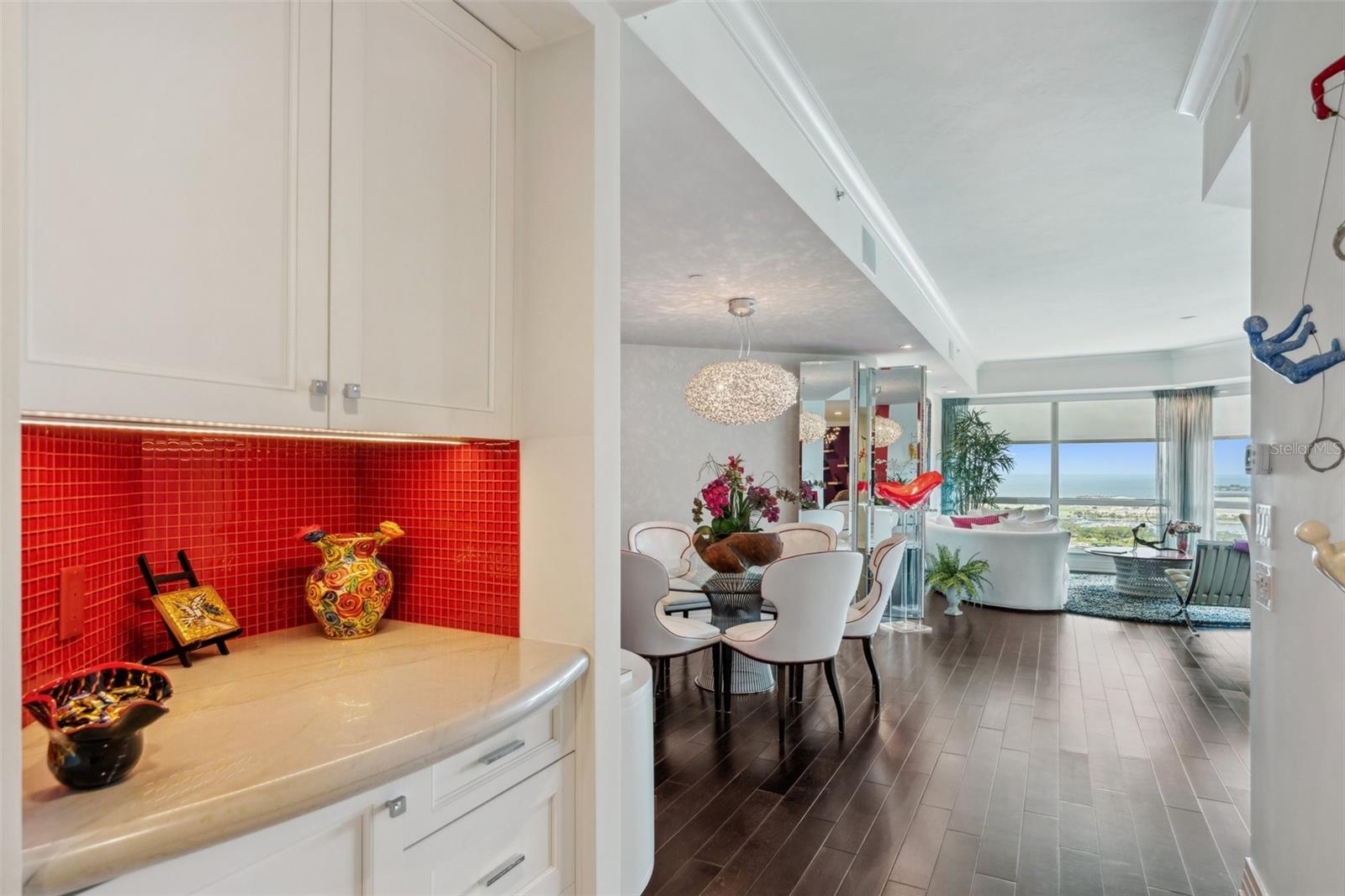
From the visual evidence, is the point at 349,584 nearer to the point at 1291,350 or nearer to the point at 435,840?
the point at 435,840

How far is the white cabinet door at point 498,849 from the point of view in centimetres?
110

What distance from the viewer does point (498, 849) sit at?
52.5 inches

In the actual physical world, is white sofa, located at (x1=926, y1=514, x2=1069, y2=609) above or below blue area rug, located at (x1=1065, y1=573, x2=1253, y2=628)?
above

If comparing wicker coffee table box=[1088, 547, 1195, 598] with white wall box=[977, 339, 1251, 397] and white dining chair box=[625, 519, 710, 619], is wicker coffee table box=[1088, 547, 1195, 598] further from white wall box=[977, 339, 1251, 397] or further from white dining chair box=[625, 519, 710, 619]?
white dining chair box=[625, 519, 710, 619]

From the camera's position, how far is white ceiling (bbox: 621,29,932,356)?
7.38 feet

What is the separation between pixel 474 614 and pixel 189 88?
3.98 feet

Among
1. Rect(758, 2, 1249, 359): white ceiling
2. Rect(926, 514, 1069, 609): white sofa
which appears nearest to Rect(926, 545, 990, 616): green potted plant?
Rect(926, 514, 1069, 609): white sofa

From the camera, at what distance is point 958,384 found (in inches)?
362

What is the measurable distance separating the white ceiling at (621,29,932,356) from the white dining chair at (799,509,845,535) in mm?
1575

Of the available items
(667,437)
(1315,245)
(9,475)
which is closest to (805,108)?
(1315,245)

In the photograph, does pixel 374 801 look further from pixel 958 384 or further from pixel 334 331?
pixel 958 384

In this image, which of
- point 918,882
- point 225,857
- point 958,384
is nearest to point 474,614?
point 225,857

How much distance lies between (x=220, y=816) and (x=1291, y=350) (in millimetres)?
2059

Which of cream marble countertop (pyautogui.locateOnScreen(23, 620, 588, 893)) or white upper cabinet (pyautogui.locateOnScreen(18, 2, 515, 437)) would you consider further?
white upper cabinet (pyautogui.locateOnScreen(18, 2, 515, 437))
